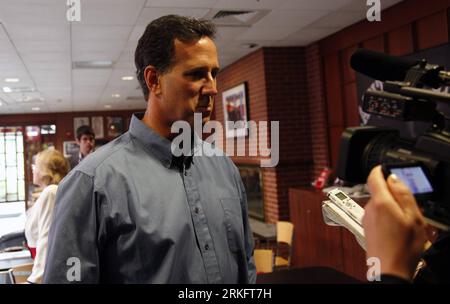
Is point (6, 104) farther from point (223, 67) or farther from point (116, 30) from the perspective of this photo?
point (116, 30)

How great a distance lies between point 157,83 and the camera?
1.14m

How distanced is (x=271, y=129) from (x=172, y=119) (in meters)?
3.97

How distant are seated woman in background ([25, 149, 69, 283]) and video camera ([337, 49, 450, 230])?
1962mm

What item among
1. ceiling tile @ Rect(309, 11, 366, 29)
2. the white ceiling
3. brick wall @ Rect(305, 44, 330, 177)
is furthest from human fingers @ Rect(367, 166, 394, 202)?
Result: brick wall @ Rect(305, 44, 330, 177)

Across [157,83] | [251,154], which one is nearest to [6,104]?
[251,154]

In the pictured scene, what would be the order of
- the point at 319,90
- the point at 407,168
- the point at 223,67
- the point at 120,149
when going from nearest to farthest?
1. the point at 407,168
2. the point at 120,149
3. the point at 319,90
4. the point at 223,67

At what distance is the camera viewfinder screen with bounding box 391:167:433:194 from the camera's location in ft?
1.62

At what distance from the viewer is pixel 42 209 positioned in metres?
2.43

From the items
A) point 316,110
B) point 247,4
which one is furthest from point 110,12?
point 316,110

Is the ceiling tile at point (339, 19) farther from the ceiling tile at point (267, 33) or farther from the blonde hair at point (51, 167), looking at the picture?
the blonde hair at point (51, 167)

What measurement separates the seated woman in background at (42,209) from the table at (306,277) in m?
1.14

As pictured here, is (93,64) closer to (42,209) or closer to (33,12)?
(33,12)

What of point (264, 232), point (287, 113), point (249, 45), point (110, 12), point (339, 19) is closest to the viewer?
point (110, 12)

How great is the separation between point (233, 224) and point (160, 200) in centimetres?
22
